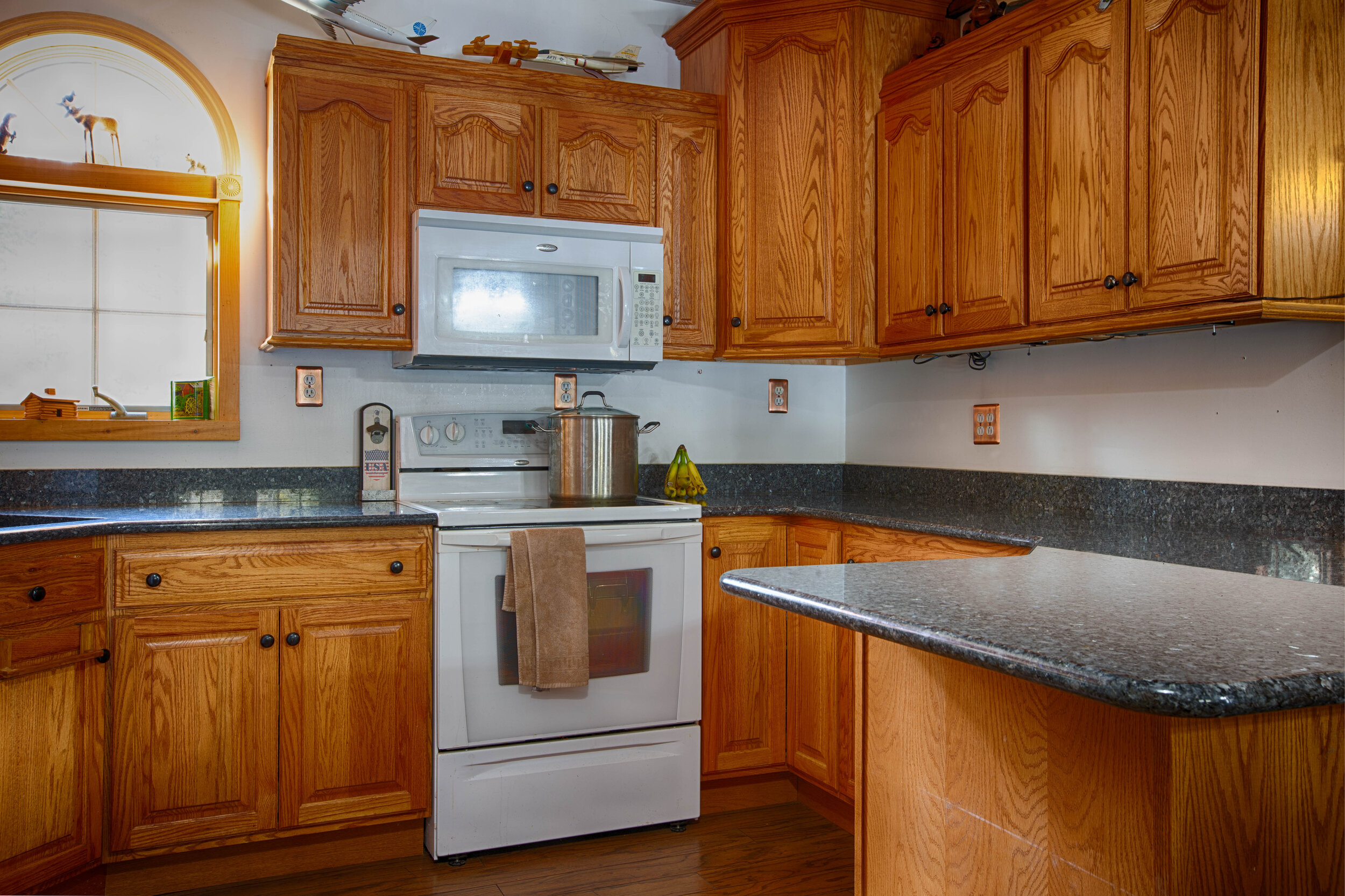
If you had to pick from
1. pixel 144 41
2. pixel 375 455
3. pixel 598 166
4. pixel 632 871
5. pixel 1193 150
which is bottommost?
pixel 632 871

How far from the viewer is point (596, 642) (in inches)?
108

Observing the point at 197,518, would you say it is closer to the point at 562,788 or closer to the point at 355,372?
the point at 355,372

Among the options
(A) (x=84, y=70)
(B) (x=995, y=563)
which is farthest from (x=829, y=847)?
(A) (x=84, y=70)

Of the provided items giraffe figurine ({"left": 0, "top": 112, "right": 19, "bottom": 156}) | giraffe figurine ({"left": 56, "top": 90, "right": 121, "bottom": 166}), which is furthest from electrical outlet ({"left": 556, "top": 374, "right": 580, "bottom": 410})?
giraffe figurine ({"left": 0, "top": 112, "right": 19, "bottom": 156})

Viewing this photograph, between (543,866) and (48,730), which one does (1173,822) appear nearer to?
(543,866)

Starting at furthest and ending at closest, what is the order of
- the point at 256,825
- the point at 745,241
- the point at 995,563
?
the point at 745,241 < the point at 256,825 < the point at 995,563

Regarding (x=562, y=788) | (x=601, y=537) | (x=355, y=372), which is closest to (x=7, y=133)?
(x=355, y=372)

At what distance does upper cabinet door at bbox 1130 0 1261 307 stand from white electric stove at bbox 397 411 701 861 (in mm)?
1340

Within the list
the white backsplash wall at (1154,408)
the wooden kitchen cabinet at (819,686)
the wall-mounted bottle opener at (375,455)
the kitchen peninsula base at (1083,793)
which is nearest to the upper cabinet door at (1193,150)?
the white backsplash wall at (1154,408)

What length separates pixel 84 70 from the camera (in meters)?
2.87

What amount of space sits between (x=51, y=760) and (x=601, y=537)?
53.1 inches

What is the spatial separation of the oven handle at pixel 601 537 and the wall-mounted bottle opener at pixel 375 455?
537mm

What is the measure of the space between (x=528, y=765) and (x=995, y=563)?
5.06 feet

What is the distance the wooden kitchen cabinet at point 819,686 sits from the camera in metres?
2.75
